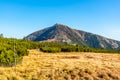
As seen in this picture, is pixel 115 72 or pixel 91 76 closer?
pixel 91 76

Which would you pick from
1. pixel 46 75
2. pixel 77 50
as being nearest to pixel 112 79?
pixel 46 75

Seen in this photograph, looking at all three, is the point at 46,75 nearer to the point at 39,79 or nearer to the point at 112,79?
the point at 39,79

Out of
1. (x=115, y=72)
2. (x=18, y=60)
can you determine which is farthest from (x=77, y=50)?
(x=115, y=72)

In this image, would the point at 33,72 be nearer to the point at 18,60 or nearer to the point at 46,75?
the point at 46,75

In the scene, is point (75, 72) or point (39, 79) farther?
point (75, 72)

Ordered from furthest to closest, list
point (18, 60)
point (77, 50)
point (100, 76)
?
point (77, 50)
point (18, 60)
point (100, 76)

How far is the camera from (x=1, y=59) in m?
65.8

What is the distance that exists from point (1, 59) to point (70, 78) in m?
24.5

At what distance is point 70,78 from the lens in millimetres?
48062

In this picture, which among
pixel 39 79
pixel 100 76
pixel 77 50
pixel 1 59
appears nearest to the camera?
pixel 39 79

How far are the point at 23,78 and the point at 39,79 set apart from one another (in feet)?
9.60

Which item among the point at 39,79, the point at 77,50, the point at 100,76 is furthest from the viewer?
the point at 77,50

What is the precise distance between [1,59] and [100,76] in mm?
27770

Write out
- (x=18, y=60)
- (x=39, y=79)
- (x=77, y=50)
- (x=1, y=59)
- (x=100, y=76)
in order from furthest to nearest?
(x=77, y=50)
(x=18, y=60)
(x=1, y=59)
(x=100, y=76)
(x=39, y=79)
